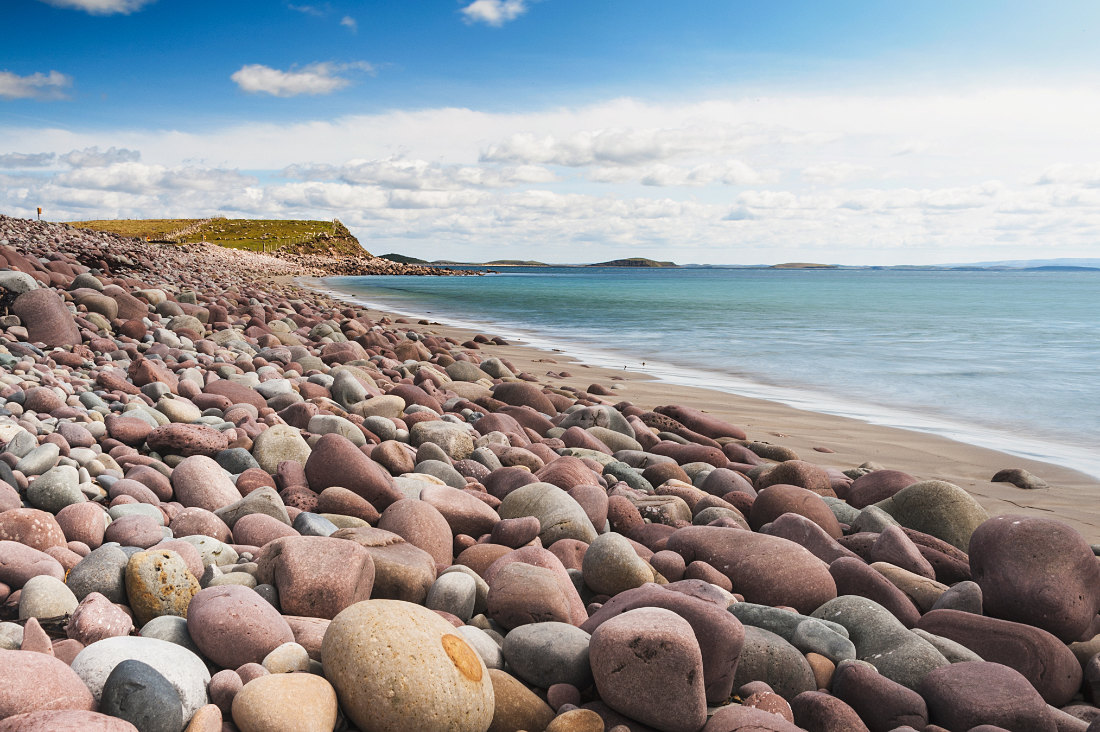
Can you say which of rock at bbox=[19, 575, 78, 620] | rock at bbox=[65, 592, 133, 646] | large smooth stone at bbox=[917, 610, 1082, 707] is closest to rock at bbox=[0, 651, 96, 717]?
rock at bbox=[65, 592, 133, 646]

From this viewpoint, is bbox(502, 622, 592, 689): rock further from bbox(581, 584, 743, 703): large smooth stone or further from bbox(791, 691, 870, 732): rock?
bbox(791, 691, 870, 732): rock

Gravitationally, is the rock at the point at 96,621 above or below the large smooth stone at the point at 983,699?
above

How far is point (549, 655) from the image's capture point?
2.20 meters

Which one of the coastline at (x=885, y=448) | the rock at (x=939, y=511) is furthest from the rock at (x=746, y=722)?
the coastline at (x=885, y=448)

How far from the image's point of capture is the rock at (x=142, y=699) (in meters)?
1.69

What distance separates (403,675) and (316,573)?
2.28 feet

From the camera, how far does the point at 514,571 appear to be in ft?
8.63

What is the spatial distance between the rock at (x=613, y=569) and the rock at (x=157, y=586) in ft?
4.71

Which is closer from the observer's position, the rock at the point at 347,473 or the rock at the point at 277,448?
the rock at the point at 347,473

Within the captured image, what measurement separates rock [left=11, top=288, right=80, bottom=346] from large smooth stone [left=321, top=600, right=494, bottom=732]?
16.9 feet

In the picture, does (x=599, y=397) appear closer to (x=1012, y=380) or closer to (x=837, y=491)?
(x=837, y=491)

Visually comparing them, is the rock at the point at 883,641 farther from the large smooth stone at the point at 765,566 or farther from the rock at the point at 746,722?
the rock at the point at 746,722

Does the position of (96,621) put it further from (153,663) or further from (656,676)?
(656,676)

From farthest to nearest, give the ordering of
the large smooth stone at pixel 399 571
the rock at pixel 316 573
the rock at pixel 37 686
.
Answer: the large smooth stone at pixel 399 571, the rock at pixel 316 573, the rock at pixel 37 686
